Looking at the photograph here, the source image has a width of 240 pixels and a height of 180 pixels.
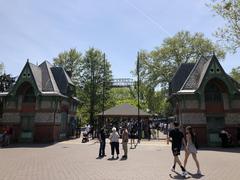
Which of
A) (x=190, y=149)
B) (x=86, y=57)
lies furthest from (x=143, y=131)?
(x=190, y=149)

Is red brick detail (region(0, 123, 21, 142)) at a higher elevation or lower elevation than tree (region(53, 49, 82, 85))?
lower

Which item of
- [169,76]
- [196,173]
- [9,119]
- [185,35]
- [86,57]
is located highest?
[185,35]

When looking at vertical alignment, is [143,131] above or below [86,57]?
below

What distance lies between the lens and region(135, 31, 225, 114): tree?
44438 mm

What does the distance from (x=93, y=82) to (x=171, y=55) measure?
14.2 metres

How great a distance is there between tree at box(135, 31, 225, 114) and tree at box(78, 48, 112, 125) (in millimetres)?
7365

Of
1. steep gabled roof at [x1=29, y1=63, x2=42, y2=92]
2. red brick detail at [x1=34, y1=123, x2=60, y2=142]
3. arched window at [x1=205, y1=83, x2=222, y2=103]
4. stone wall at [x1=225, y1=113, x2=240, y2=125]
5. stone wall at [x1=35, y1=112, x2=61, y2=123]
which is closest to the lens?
stone wall at [x1=225, y1=113, x2=240, y2=125]

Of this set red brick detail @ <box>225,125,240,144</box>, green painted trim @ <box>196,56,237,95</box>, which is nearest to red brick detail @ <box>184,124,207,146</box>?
red brick detail @ <box>225,125,240,144</box>

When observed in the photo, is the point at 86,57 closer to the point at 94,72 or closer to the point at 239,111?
the point at 94,72

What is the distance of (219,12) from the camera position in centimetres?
2389

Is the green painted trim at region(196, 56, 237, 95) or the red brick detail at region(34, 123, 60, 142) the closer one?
the green painted trim at region(196, 56, 237, 95)

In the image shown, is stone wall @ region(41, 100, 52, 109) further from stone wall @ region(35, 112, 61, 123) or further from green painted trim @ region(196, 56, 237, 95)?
green painted trim @ region(196, 56, 237, 95)

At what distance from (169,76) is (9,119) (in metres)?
27.2

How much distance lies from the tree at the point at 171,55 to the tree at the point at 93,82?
7.37m
